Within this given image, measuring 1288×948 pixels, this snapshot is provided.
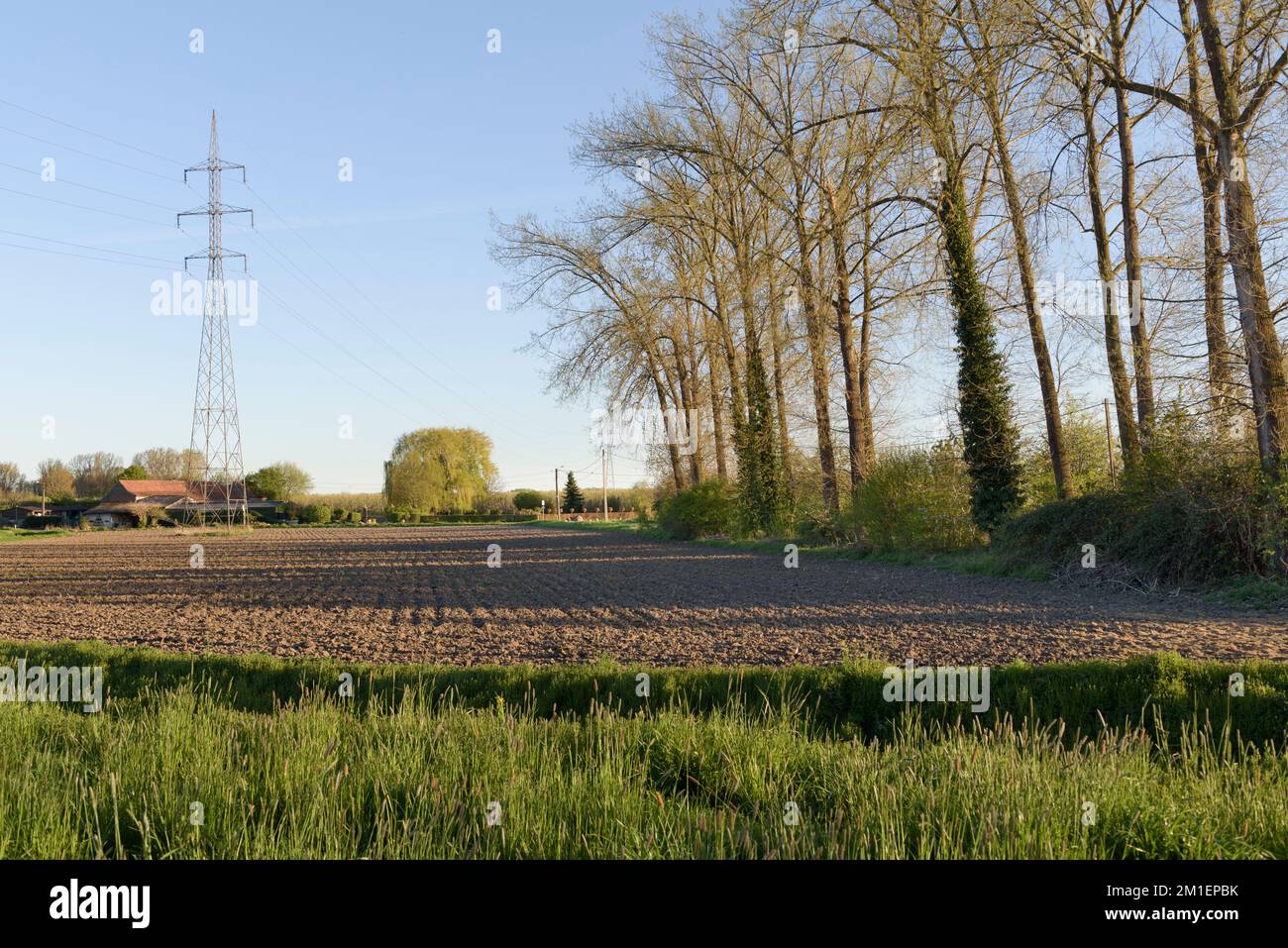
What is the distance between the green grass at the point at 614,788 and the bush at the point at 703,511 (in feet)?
96.4

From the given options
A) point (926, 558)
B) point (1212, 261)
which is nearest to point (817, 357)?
point (926, 558)

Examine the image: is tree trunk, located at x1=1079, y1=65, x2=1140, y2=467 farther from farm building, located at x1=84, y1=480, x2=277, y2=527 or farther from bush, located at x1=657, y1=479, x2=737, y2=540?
farm building, located at x1=84, y1=480, x2=277, y2=527

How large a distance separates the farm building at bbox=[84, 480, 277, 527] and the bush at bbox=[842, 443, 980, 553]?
72.7 meters

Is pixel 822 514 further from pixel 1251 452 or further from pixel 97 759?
pixel 97 759

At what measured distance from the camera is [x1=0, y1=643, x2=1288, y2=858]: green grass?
367 centimetres

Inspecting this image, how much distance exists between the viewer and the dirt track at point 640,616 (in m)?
9.84

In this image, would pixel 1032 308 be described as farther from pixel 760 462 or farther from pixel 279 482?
pixel 279 482

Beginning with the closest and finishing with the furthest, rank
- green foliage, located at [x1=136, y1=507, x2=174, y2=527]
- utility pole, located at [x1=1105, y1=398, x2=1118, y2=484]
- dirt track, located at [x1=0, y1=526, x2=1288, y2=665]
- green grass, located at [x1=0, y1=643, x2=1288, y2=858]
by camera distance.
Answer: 1. green grass, located at [x1=0, y1=643, x2=1288, y2=858]
2. dirt track, located at [x1=0, y1=526, x2=1288, y2=665]
3. utility pole, located at [x1=1105, y1=398, x2=1118, y2=484]
4. green foliage, located at [x1=136, y1=507, x2=174, y2=527]

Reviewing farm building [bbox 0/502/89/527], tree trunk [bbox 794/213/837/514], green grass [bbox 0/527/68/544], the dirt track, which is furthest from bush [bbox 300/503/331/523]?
tree trunk [bbox 794/213/837/514]

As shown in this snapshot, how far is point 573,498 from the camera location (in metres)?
113

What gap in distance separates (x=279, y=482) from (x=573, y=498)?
35.8 metres

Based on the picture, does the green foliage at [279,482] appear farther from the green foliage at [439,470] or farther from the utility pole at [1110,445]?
the utility pole at [1110,445]
